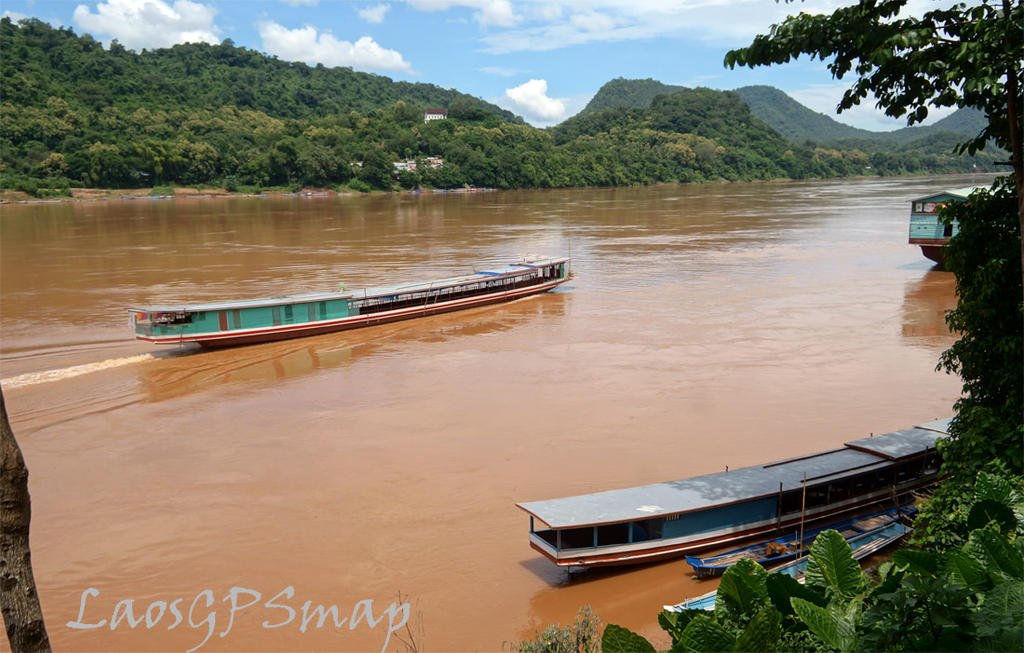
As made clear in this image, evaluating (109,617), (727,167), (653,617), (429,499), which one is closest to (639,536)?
(653,617)

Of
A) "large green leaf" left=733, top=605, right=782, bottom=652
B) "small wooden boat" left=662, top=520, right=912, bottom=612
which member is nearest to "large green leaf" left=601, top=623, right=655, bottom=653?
"large green leaf" left=733, top=605, right=782, bottom=652

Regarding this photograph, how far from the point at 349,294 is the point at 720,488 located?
1652 centimetres

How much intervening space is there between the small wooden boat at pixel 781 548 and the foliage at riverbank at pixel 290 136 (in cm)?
9109

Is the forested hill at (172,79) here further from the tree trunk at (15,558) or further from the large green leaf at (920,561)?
the large green leaf at (920,561)

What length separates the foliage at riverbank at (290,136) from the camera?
303ft

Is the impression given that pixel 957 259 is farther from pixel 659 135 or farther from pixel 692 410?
pixel 659 135

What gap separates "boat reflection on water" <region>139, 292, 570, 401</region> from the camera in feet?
66.5

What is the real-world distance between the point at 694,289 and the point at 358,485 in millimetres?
20041

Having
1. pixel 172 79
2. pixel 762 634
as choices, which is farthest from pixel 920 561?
pixel 172 79

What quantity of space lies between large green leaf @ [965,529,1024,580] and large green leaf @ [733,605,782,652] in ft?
5.00

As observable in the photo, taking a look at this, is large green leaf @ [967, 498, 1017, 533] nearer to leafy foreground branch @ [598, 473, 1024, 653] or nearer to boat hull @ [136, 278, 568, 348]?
leafy foreground branch @ [598, 473, 1024, 653]

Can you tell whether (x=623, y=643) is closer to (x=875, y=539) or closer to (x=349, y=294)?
(x=875, y=539)

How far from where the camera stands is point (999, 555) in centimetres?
421

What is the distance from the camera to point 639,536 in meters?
10.1
